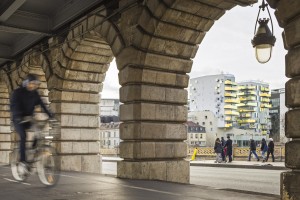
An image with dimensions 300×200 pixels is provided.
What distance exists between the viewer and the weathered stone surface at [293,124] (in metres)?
6.52

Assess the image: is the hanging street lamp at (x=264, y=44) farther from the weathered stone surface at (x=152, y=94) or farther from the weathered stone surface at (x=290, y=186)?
the weathered stone surface at (x=290, y=186)

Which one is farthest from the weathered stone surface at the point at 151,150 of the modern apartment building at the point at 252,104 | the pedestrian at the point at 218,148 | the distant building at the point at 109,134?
the modern apartment building at the point at 252,104

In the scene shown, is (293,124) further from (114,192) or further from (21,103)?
(21,103)

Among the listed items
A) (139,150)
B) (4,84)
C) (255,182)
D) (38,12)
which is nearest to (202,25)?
(139,150)

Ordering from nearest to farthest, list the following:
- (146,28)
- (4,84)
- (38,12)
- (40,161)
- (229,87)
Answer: (40,161)
(146,28)
(38,12)
(4,84)
(229,87)

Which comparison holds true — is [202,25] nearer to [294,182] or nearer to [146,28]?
[146,28]

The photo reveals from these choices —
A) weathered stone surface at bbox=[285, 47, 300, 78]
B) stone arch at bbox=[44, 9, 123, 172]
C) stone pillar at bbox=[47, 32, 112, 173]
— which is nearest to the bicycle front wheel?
Answer: weathered stone surface at bbox=[285, 47, 300, 78]

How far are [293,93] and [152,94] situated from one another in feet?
18.1

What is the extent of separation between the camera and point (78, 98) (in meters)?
16.8

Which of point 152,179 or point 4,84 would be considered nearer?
point 152,179

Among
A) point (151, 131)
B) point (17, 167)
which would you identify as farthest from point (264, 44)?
point (17, 167)

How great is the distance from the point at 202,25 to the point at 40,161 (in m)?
6.14

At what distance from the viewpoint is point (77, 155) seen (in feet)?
54.8

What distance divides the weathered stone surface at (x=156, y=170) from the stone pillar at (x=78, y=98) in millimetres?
5258
